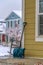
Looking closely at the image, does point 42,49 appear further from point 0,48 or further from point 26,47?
point 0,48

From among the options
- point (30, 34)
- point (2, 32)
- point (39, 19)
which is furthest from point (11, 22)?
point (39, 19)

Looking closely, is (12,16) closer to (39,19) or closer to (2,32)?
(2,32)

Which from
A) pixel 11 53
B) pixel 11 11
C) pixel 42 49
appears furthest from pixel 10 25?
pixel 42 49

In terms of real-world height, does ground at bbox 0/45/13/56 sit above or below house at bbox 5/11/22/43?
below

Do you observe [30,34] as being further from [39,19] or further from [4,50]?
[4,50]

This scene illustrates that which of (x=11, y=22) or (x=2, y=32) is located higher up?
(x=11, y=22)

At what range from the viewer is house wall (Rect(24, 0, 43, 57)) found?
5801 millimetres

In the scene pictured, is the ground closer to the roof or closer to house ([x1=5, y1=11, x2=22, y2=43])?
house ([x1=5, y1=11, x2=22, y2=43])

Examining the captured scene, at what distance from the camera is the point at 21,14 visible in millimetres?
6059

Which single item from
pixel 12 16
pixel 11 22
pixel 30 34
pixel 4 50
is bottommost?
pixel 4 50

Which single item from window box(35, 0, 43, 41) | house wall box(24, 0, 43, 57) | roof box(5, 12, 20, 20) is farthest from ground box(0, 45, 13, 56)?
window box(35, 0, 43, 41)

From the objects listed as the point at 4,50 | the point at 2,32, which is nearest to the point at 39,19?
the point at 2,32

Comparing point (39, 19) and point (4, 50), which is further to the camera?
point (4, 50)

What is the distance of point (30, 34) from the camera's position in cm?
589
